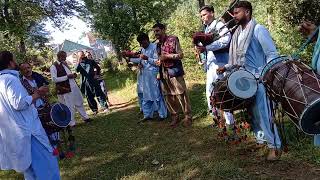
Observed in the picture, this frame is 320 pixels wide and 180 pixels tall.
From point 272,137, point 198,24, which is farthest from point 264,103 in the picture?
point 198,24

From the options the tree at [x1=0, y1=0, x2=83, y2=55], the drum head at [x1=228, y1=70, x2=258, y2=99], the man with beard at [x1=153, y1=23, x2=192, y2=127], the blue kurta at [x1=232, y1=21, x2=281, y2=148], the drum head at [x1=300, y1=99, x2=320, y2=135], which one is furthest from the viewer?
the tree at [x1=0, y1=0, x2=83, y2=55]

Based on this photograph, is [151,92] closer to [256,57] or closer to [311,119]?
[256,57]

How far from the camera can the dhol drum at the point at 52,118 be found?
5953 millimetres

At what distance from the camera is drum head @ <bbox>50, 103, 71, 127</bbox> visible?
5.96 m

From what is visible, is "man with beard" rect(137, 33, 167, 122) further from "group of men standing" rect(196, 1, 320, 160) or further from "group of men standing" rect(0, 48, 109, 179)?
"group of men standing" rect(0, 48, 109, 179)

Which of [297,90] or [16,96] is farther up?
[16,96]

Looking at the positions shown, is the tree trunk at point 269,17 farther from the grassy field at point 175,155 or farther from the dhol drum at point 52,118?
the dhol drum at point 52,118

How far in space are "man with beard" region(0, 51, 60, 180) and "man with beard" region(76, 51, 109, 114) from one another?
6352 millimetres

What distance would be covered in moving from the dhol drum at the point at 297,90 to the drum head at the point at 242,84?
22.1 inches

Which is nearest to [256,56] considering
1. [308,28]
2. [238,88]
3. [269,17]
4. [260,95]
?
[260,95]

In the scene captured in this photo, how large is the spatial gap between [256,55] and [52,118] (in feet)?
9.77

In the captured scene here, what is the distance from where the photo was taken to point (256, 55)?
5.23 metres

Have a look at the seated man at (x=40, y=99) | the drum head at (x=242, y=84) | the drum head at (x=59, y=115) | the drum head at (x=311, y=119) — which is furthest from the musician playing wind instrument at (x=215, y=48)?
the seated man at (x=40, y=99)

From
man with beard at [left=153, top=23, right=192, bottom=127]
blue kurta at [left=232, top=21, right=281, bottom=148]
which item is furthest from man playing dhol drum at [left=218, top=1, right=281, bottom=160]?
man with beard at [left=153, top=23, right=192, bottom=127]
